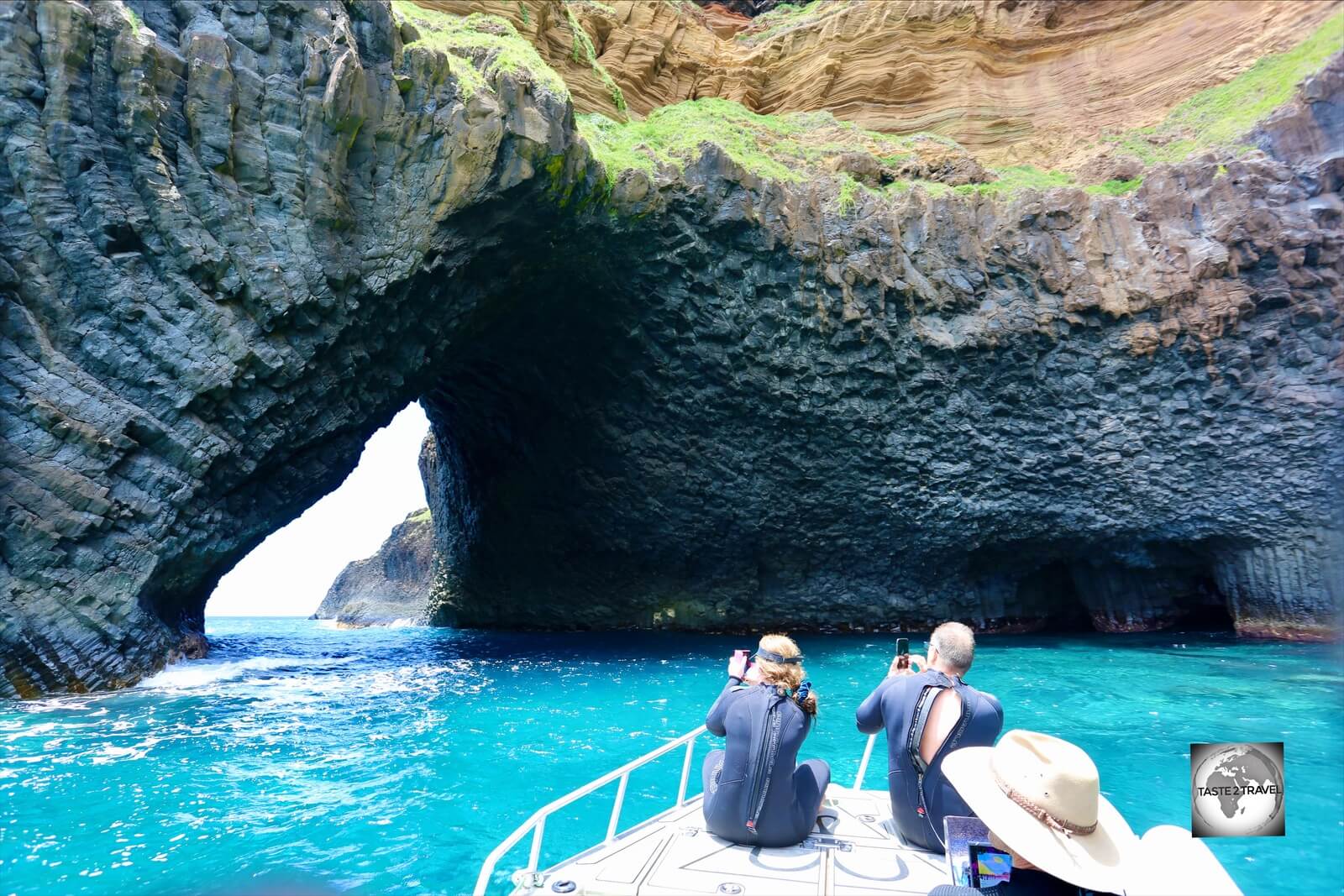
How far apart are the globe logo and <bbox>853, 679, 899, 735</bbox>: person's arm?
2032 mm

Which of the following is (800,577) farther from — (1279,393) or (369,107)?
(369,107)

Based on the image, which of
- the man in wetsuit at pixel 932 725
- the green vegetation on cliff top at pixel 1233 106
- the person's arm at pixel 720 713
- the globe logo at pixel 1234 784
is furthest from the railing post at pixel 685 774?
the green vegetation on cliff top at pixel 1233 106

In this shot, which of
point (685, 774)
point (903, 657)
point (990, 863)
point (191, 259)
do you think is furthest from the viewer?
point (191, 259)

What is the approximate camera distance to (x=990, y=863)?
205 cm

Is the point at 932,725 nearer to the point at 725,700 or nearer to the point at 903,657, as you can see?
the point at 903,657

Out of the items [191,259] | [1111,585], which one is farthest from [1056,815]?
[1111,585]

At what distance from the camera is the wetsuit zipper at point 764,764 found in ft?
12.6

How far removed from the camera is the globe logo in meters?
1.99

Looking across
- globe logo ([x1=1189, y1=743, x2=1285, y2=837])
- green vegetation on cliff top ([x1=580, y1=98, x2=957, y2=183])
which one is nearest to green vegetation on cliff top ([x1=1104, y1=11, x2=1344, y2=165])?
green vegetation on cliff top ([x1=580, y1=98, x2=957, y2=183])

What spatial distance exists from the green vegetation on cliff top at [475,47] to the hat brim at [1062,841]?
13.7 m

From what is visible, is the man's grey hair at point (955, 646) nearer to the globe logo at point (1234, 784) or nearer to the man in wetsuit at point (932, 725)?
the man in wetsuit at point (932, 725)

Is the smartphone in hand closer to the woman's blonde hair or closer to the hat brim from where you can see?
the woman's blonde hair

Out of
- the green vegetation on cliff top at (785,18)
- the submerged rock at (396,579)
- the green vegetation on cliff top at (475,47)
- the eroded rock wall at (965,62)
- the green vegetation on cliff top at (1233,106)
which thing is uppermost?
the green vegetation on cliff top at (785,18)

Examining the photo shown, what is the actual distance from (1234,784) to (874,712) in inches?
85.6
